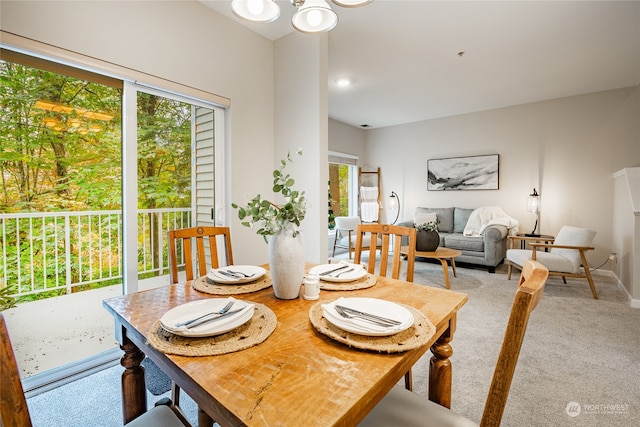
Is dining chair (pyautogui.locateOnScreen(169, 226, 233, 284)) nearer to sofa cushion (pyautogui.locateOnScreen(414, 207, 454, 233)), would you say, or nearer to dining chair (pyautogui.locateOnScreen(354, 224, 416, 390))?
dining chair (pyautogui.locateOnScreen(354, 224, 416, 390))

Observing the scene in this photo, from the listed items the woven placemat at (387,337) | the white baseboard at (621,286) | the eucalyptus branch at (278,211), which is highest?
the eucalyptus branch at (278,211)

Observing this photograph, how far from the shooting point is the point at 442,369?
1132mm

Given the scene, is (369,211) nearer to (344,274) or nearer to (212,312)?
(344,274)

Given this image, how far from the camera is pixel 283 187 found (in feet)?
3.80

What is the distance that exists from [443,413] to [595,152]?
5305mm

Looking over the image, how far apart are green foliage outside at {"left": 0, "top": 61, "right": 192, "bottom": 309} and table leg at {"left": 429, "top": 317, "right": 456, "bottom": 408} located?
2.66 metres

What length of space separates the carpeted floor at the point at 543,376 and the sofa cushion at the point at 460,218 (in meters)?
2.30

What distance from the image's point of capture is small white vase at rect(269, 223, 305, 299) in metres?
1.17

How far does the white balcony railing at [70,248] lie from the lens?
303 centimetres

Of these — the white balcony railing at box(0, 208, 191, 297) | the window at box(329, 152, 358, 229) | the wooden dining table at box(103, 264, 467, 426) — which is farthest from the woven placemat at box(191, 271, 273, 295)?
the window at box(329, 152, 358, 229)

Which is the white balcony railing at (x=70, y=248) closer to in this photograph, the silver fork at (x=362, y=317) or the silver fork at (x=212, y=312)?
the silver fork at (x=212, y=312)

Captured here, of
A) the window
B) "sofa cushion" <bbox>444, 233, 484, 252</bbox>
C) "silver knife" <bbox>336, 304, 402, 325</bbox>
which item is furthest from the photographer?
the window

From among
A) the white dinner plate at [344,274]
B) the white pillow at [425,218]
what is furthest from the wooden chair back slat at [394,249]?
the white pillow at [425,218]

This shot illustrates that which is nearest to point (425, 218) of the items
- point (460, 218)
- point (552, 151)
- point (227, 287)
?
point (460, 218)
